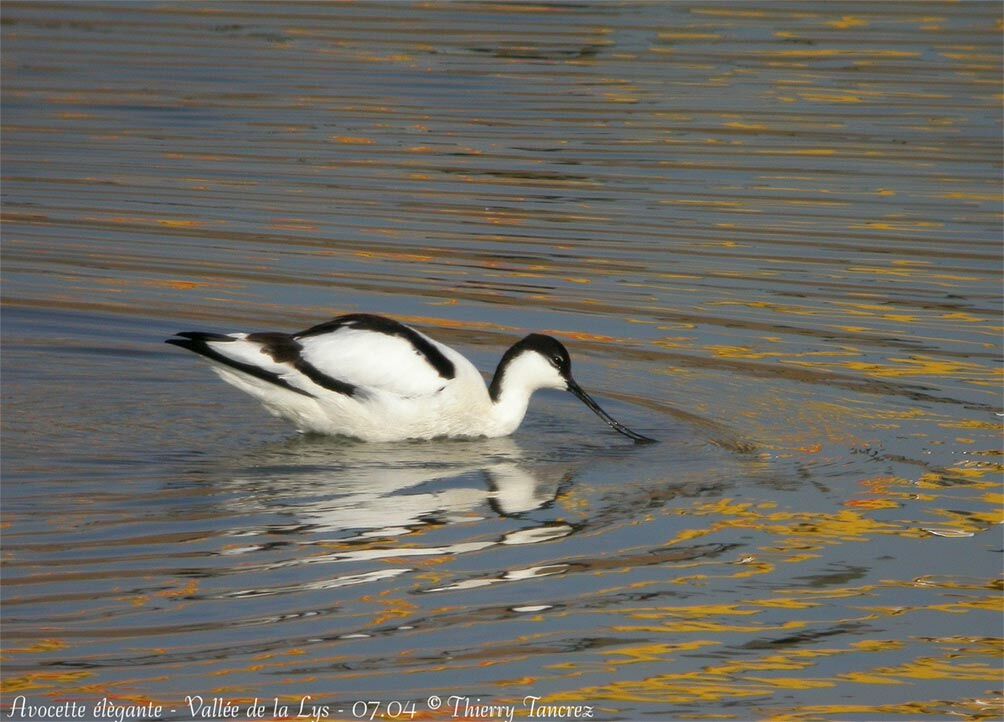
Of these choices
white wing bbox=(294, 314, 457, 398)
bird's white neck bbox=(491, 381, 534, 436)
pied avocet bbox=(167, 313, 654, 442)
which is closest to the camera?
pied avocet bbox=(167, 313, 654, 442)

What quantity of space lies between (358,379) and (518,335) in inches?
83.5

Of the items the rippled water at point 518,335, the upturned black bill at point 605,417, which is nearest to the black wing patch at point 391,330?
the rippled water at point 518,335

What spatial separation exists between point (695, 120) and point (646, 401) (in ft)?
25.4

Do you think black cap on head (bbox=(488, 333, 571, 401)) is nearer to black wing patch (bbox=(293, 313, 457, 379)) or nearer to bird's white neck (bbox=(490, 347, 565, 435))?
bird's white neck (bbox=(490, 347, 565, 435))

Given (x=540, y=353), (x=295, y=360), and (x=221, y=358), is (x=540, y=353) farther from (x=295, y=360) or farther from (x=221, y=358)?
(x=221, y=358)

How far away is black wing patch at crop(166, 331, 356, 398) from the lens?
994 centimetres

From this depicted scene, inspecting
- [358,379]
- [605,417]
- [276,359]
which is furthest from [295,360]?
[605,417]

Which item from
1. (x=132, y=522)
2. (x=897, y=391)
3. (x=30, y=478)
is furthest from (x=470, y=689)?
(x=897, y=391)

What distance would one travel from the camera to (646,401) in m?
10.9

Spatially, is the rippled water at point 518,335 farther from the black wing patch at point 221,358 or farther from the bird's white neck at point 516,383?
the black wing patch at point 221,358

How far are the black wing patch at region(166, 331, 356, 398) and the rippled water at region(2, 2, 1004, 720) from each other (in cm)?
31

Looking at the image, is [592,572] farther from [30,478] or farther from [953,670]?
[30,478]

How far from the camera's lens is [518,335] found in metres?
12.1

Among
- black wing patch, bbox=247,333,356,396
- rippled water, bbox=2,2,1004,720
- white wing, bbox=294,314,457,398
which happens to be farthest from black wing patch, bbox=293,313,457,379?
rippled water, bbox=2,2,1004,720
